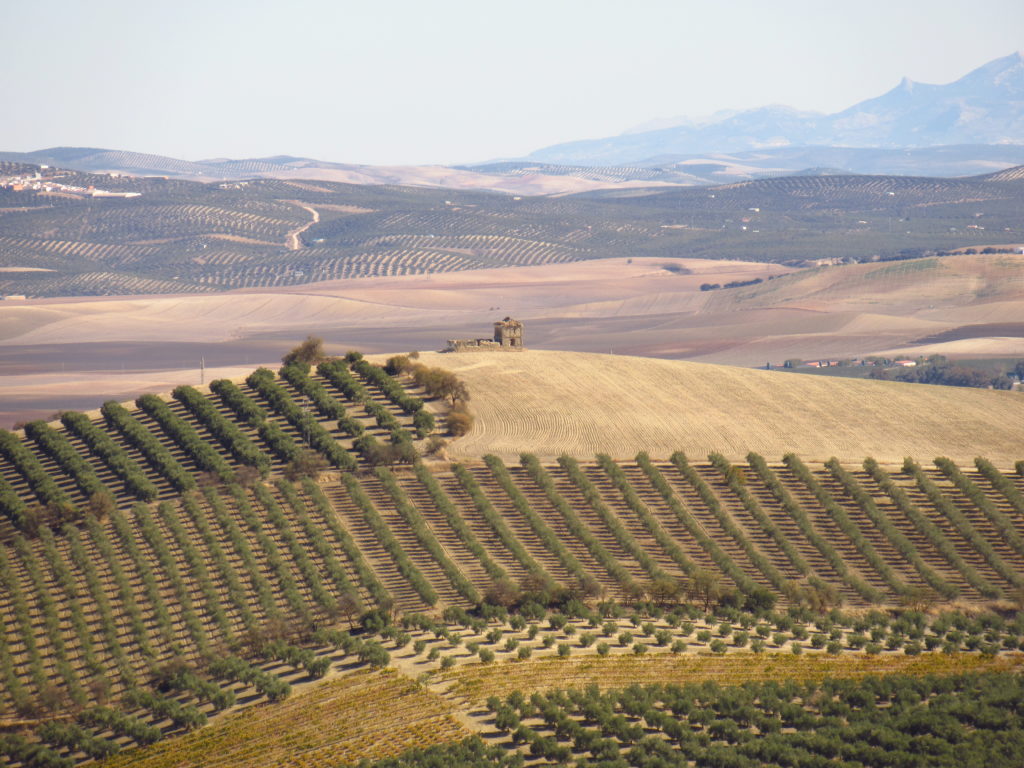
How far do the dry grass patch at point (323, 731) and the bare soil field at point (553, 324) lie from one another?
2824 inches

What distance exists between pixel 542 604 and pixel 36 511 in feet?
80.7

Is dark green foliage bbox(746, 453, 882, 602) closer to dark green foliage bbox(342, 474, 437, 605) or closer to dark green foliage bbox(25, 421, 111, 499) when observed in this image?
dark green foliage bbox(342, 474, 437, 605)

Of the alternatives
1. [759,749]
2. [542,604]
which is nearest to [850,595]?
[542,604]

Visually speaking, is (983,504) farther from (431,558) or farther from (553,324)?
(553,324)

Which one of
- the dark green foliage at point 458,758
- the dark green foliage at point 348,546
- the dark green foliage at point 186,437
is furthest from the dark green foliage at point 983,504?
the dark green foliage at point 186,437

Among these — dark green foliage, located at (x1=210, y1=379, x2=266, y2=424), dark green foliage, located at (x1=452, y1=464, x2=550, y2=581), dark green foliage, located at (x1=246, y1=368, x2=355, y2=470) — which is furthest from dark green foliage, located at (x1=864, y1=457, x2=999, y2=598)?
dark green foliage, located at (x1=210, y1=379, x2=266, y2=424)

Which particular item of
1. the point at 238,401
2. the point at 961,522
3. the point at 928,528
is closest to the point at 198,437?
the point at 238,401

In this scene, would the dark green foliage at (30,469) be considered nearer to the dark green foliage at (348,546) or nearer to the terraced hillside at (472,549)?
the terraced hillside at (472,549)

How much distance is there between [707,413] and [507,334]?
22.5 meters

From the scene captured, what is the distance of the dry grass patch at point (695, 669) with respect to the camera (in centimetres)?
4044

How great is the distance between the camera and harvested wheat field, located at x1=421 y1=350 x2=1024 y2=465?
226 ft

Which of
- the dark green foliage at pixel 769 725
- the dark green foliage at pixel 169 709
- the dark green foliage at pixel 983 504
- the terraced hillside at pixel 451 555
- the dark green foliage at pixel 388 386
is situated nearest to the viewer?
the dark green foliage at pixel 769 725

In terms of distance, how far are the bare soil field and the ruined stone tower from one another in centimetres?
3294

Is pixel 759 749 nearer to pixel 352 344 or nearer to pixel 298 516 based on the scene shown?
pixel 298 516
